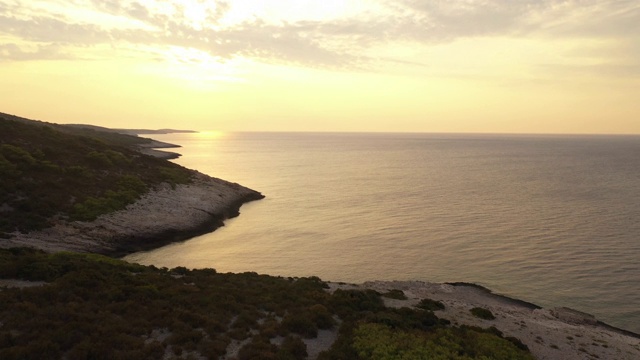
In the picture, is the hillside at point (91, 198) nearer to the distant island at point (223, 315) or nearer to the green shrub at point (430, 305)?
the distant island at point (223, 315)

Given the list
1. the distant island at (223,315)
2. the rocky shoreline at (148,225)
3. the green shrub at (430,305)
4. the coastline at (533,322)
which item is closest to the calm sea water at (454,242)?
the coastline at (533,322)

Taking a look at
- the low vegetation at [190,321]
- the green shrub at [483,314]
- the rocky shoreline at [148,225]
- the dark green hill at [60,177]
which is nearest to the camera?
the low vegetation at [190,321]

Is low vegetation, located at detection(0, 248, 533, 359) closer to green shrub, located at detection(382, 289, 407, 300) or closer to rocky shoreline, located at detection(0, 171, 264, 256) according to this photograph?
green shrub, located at detection(382, 289, 407, 300)

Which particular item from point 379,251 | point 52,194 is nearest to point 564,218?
point 379,251

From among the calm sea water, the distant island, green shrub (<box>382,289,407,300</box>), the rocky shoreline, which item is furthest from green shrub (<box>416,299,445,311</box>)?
the rocky shoreline

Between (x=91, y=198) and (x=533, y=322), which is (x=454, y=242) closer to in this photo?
(x=533, y=322)

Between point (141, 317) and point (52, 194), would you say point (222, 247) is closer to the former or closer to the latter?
point (52, 194)
